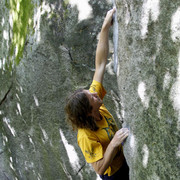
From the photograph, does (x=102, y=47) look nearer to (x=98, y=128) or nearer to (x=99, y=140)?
(x=98, y=128)

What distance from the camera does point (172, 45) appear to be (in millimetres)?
1307

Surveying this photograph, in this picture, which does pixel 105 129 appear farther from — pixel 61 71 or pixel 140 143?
pixel 61 71

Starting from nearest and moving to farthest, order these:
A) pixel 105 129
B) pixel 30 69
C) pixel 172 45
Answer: pixel 172 45 < pixel 105 129 < pixel 30 69

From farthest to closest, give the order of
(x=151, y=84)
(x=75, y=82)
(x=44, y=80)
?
(x=44, y=80) < (x=75, y=82) < (x=151, y=84)

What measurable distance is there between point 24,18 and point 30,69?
0.91m

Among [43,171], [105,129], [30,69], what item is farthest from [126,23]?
[43,171]

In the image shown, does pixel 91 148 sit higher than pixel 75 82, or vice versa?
pixel 75 82

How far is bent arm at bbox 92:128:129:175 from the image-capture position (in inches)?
75.6

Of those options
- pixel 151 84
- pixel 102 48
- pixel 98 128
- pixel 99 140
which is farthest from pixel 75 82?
pixel 151 84

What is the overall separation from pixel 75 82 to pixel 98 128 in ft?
4.75

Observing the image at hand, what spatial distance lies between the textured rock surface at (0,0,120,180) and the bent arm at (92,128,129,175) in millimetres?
1416

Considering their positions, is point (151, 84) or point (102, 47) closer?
point (151, 84)

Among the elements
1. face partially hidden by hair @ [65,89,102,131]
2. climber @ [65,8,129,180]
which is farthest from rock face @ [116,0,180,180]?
face partially hidden by hair @ [65,89,102,131]

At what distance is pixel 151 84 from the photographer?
5.01ft
